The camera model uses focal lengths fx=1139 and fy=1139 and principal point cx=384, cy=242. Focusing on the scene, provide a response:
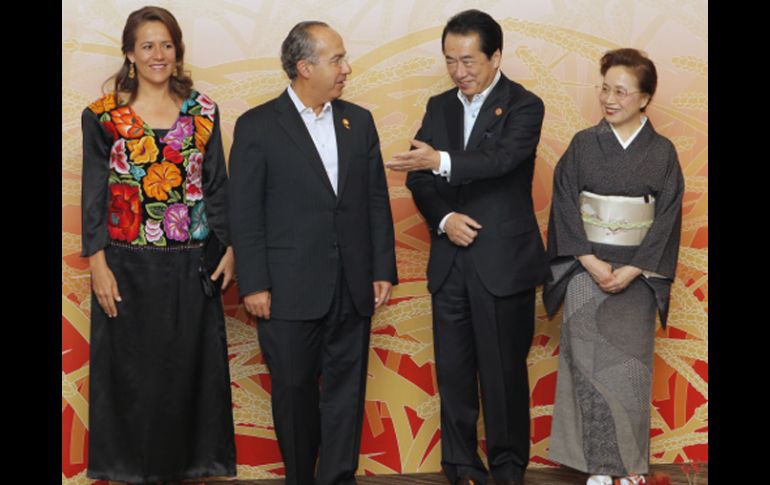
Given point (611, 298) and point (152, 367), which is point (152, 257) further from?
point (611, 298)

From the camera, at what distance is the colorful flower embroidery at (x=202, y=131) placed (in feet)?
12.9

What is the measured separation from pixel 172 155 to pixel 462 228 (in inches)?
40.6

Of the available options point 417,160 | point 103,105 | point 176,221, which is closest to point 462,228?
point 417,160

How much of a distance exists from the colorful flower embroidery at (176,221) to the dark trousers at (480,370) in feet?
3.06

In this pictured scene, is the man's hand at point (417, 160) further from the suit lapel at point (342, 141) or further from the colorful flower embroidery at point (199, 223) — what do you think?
the colorful flower embroidery at point (199, 223)

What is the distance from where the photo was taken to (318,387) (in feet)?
12.9

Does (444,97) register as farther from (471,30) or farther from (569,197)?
(569,197)

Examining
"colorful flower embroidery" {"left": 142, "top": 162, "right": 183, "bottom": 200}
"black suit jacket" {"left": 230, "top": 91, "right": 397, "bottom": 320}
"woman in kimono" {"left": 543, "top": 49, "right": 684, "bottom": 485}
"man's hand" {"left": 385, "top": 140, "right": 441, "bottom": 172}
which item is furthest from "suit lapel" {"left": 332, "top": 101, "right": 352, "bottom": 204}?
"woman in kimono" {"left": 543, "top": 49, "right": 684, "bottom": 485}

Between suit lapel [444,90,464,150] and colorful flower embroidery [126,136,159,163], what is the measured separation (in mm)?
1037

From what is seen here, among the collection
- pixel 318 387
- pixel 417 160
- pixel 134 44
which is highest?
pixel 134 44

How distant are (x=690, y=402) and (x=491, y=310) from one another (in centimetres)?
109

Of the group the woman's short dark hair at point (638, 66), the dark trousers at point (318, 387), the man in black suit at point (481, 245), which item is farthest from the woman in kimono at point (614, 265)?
the dark trousers at point (318, 387)

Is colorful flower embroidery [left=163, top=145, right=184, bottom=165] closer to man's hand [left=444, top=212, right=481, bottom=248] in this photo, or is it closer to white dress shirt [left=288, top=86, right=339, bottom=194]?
white dress shirt [left=288, top=86, right=339, bottom=194]

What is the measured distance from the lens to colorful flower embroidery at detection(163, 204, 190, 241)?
390 centimetres
